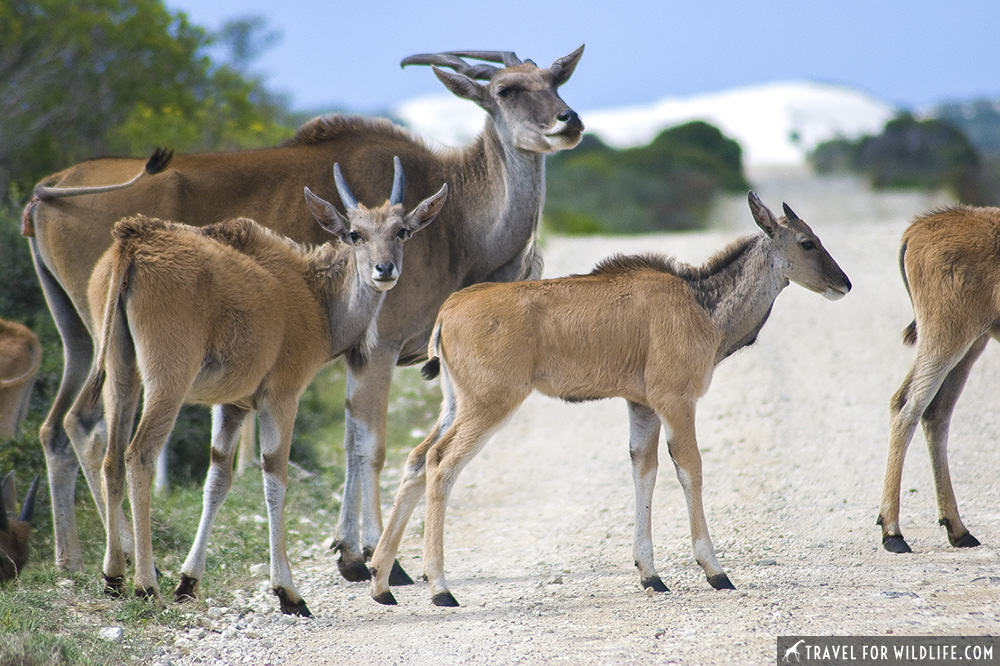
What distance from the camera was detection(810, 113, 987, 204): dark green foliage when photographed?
145 feet

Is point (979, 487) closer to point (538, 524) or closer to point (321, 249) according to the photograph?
point (538, 524)

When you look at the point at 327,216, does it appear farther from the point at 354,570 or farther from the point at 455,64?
the point at 354,570

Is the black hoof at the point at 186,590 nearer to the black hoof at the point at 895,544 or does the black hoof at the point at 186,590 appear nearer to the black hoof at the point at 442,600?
the black hoof at the point at 442,600

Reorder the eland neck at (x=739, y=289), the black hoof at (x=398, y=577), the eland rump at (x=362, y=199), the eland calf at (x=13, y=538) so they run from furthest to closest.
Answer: the eland rump at (x=362, y=199) → the black hoof at (x=398, y=577) → the eland neck at (x=739, y=289) → the eland calf at (x=13, y=538)

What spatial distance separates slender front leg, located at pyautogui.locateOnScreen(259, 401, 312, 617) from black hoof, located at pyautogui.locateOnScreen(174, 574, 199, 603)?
1.61 ft

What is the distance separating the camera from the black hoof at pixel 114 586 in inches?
259

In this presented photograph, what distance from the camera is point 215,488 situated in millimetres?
6805

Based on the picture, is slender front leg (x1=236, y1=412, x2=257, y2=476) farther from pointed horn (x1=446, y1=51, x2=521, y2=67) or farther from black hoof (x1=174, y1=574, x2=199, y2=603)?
pointed horn (x1=446, y1=51, x2=521, y2=67)

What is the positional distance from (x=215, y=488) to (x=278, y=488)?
0.40 metres

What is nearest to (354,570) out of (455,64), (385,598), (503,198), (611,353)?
(385,598)

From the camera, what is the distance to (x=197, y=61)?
1759cm

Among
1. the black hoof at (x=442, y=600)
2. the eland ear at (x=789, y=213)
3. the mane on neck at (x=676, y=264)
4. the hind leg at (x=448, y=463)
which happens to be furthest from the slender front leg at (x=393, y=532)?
the eland ear at (x=789, y=213)

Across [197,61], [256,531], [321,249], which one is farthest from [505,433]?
[197,61]

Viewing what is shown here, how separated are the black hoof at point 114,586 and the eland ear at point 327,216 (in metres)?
2.54
